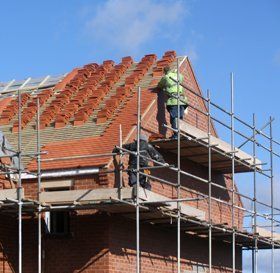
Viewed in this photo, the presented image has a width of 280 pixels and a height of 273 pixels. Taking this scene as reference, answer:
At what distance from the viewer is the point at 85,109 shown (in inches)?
829

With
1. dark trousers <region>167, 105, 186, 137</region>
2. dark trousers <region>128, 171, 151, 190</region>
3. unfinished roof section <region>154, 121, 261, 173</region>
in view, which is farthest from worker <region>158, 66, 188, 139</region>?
dark trousers <region>128, 171, 151, 190</region>

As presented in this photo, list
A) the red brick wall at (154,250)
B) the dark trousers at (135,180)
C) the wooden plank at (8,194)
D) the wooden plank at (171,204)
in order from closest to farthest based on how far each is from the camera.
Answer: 1. the wooden plank at (8,194)
2. the wooden plank at (171,204)
3. the dark trousers at (135,180)
4. the red brick wall at (154,250)

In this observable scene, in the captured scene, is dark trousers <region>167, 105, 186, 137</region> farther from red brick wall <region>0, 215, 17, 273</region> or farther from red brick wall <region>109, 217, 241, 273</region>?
red brick wall <region>0, 215, 17, 273</region>

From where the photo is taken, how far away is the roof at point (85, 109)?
19.5 metres

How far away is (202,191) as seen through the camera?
2255cm

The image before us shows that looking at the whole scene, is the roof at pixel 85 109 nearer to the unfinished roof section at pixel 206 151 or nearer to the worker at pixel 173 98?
the worker at pixel 173 98

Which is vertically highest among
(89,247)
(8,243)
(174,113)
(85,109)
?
(85,109)

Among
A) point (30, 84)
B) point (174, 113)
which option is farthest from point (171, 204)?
point (30, 84)

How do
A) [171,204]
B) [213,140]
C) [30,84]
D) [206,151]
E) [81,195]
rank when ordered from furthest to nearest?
[30,84], [206,151], [213,140], [171,204], [81,195]

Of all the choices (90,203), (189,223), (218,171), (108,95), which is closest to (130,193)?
(90,203)

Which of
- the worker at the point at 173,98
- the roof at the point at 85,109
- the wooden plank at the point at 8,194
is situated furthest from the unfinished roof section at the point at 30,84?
the wooden plank at the point at 8,194

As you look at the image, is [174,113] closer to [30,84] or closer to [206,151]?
[206,151]

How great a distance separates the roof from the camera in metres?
19.5

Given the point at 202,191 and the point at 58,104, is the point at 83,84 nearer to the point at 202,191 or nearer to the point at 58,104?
the point at 58,104
